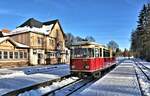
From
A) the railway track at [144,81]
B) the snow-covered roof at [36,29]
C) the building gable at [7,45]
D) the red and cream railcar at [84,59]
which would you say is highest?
the snow-covered roof at [36,29]

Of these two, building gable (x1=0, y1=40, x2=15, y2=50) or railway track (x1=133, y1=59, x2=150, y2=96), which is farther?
building gable (x1=0, y1=40, x2=15, y2=50)

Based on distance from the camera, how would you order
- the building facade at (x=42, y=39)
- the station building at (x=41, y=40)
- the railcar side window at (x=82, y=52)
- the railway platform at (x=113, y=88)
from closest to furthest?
the railway platform at (x=113, y=88) < the railcar side window at (x=82, y=52) < the station building at (x=41, y=40) < the building facade at (x=42, y=39)

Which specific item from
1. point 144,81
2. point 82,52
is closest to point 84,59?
point 82,52

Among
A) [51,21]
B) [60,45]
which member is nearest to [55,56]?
[60,45]

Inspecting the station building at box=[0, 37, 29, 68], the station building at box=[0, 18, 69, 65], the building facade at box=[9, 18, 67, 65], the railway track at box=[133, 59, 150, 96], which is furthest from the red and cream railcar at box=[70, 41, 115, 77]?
the building facade at box=[9, 18, 67, 65]

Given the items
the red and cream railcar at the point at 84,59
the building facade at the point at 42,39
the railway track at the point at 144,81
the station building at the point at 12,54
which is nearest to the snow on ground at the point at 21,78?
the red and cream railcar at the point at 84,59

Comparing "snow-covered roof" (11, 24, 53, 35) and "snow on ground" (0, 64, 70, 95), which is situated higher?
"snow-covered roof" (11, 24, 53, 35)

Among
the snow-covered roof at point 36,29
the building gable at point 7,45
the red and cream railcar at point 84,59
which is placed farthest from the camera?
the snow-covered roof at point 36,29

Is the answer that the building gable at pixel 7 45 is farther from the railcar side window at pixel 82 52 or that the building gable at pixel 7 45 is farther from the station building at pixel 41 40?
the railcar side window at pixel 82 52

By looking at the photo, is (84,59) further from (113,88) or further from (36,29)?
(36,29)

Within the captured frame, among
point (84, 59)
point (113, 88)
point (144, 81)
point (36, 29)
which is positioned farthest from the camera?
point (36, 29)

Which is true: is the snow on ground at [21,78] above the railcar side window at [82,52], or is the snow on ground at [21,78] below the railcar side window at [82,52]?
below

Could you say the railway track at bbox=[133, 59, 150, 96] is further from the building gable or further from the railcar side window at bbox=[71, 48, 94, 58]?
the building gable

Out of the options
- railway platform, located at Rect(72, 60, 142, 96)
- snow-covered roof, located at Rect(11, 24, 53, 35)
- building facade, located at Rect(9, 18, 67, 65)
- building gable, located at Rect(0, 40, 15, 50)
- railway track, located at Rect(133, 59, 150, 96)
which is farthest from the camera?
snow-covered roof, located at Rect(11, 24, 53, 35)
